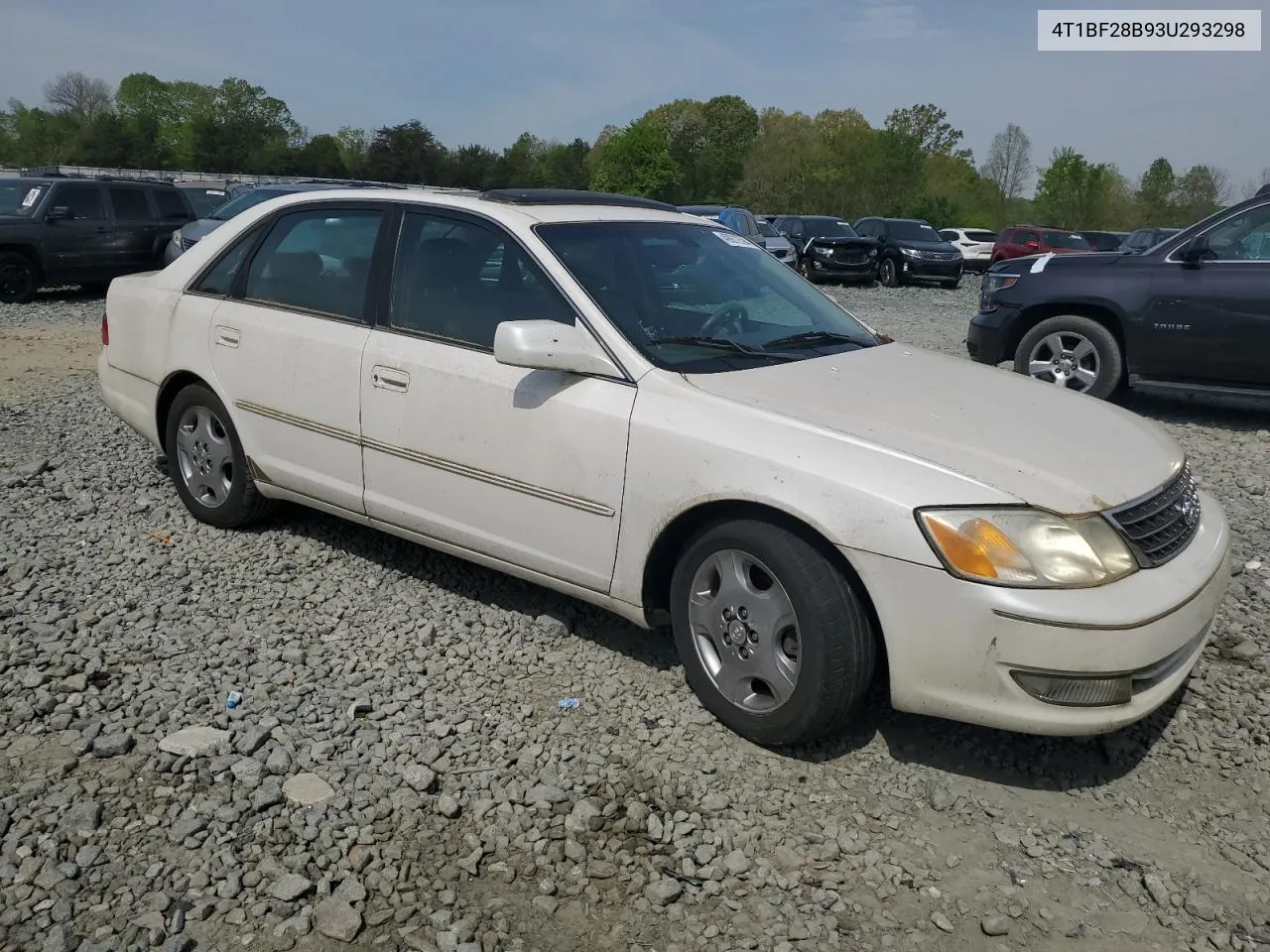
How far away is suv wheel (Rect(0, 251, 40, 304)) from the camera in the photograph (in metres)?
14.3

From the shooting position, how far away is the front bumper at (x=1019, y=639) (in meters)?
2.84

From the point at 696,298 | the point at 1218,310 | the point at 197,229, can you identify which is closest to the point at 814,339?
the point at 696,298

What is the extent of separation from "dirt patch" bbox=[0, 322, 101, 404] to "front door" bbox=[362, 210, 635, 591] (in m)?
5.29

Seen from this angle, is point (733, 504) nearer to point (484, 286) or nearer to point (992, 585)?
point (992, 585)

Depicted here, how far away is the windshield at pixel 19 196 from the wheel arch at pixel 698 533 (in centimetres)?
1402

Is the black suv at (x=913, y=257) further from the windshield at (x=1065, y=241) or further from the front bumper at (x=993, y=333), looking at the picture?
the front bumper at (x=993, y=333)

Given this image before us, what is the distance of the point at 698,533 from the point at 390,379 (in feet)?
4.71

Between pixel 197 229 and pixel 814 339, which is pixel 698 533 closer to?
pixel 814 339

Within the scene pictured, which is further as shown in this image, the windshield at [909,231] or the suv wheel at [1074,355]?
the windshield at [909,231]

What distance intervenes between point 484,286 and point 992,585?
215 centimetres

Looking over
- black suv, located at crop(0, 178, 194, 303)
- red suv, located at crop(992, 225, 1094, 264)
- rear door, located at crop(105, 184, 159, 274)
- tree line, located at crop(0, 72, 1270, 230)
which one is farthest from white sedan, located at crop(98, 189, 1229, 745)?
tree line, located at crop(0, 72, 1270, 230)

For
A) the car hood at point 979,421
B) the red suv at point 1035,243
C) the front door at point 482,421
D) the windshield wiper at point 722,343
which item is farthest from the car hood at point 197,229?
the red suv at point 1035,243

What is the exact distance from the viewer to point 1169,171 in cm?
4934

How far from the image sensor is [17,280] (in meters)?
14.4
